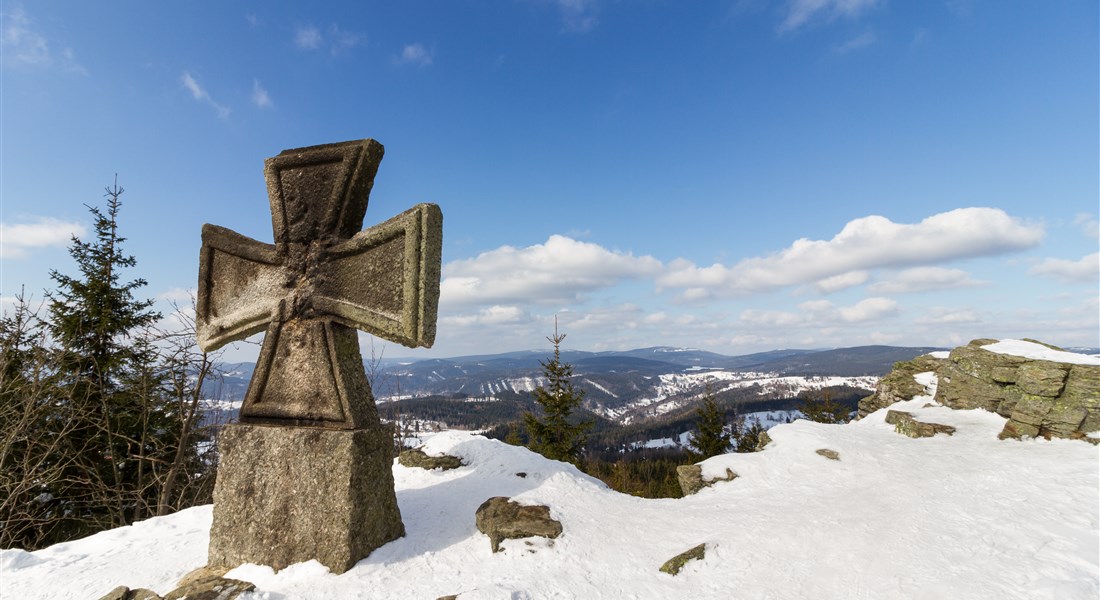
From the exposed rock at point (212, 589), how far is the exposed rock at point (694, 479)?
23.5 feet

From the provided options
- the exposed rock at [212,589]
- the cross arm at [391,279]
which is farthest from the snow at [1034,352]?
the exposed rock at [212,589]

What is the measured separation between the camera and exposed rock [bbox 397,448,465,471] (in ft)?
26.9

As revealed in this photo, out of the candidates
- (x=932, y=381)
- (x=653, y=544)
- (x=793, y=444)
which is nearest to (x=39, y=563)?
(x=653, y=544)

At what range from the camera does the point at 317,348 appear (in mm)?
5270

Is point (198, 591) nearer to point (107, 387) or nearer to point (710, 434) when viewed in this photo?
point (107, 387)

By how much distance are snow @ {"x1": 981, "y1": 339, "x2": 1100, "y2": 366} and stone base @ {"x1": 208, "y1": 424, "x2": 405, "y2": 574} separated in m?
17.8

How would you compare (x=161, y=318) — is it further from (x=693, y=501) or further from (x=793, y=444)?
(x=793, y=444)

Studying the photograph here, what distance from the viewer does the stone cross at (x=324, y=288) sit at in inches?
194

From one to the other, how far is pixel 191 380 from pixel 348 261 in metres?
12.2

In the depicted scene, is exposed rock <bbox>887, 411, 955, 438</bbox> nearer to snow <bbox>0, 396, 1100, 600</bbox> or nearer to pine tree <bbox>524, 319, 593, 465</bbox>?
snow <bbox>0, 396, 1100, 600</bbox>

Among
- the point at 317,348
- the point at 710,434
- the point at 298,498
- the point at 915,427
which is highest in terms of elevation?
the point at 317,348

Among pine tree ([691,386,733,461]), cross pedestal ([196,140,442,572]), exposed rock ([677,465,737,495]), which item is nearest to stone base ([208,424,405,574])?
cross pedestal ([196,140,442,572])

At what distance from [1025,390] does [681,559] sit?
45.5 feet

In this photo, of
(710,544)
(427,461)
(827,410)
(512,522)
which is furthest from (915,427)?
(827,410)
